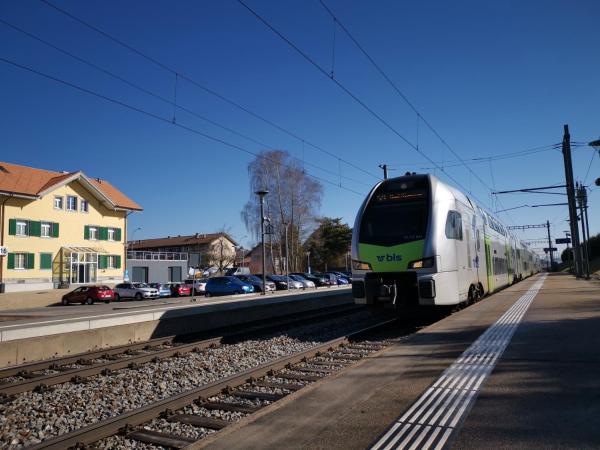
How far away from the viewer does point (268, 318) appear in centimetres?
1714

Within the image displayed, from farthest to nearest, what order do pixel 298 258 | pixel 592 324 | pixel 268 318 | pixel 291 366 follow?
pixel 298 258
pixel 268 318
pixel 592 324
pixel 291 366

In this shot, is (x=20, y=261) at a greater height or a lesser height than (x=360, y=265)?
greater

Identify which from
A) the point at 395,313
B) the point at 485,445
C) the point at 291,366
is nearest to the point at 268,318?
the point at 395,313

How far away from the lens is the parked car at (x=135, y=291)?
38.2 metres

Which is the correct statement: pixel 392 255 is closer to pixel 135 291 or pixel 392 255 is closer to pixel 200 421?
pixel 200 421

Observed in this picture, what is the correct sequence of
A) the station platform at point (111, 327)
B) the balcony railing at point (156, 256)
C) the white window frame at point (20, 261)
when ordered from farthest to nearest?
1. the balcony railing at point (156, 256)
2. the white window frame at point (20, 261)
3. the station platform at point (111, 327)

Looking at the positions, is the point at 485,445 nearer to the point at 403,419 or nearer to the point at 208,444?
the point at 403,419

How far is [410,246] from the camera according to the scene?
11.1 metres

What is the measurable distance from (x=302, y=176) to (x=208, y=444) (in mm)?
47086

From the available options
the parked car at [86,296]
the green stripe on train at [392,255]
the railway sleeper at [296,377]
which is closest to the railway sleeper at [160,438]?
the railway sleeper at [296,377]

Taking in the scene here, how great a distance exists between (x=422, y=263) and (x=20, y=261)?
36.3m

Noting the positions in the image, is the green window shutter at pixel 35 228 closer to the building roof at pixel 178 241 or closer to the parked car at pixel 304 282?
the parked car at pixel 304 282

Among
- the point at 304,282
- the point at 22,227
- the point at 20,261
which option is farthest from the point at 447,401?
the point at 22,227

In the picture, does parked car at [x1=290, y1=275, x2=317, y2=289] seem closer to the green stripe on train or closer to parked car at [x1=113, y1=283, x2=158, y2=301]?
parked car at [x1=113, y1=283, x2=158, y2=301]
